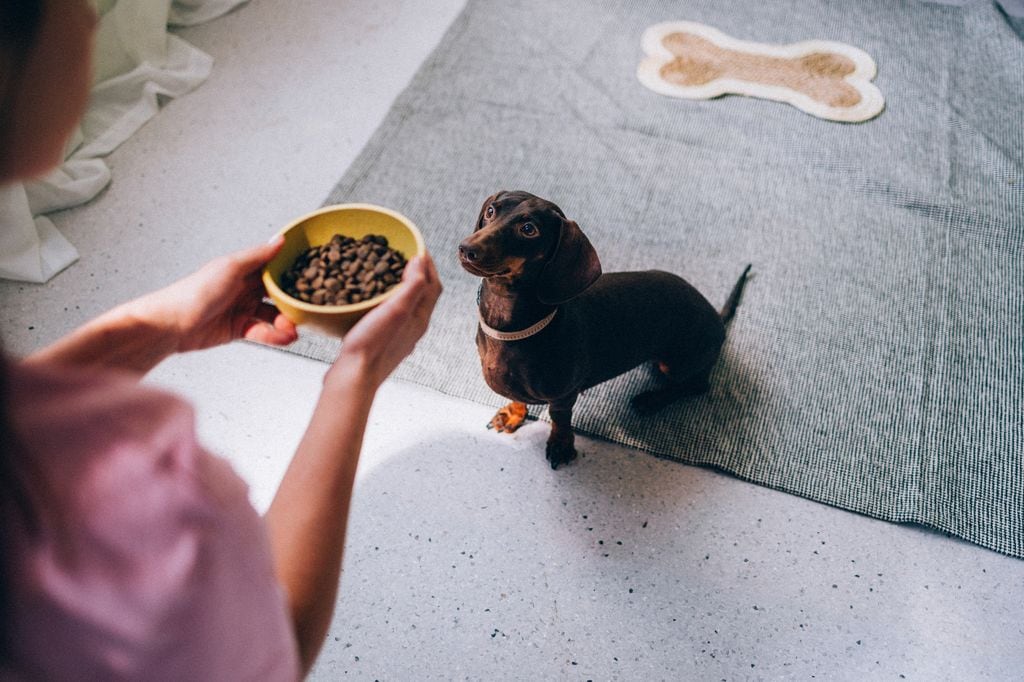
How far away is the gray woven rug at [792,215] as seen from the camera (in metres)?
1.32

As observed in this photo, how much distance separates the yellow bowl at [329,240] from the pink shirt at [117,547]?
1.37ft

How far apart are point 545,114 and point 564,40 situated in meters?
0.37

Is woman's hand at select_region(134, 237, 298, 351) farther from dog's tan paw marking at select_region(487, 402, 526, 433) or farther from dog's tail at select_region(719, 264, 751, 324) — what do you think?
dog's tail at select_region(719, 264, 751, 324)

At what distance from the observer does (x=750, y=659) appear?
1099 millimetres

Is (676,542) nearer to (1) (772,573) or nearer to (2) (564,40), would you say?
(1) (772,573)

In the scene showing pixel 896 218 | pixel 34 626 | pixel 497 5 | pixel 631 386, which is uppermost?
pixel 34 626

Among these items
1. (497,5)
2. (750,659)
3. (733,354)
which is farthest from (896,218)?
(497,5)

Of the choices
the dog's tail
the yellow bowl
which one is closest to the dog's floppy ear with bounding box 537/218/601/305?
the yellow bowl

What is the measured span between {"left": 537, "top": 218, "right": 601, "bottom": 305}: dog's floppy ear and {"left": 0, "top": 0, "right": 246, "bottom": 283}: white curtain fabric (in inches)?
50.6

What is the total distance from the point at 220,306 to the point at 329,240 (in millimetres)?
203

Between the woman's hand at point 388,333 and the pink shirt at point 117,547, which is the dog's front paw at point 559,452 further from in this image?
the pink shirt at point 117,547

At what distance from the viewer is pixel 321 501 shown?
0.58m

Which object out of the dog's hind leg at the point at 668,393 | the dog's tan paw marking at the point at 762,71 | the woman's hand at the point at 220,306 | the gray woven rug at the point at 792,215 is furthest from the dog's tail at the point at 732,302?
the woman's hand at the point at 220,306

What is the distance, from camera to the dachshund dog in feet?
3.08
